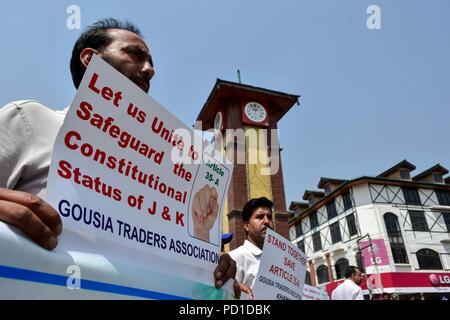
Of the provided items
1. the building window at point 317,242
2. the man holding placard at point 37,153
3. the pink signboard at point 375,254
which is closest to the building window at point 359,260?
the pink signboard at point 375,254

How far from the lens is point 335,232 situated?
23328 mm

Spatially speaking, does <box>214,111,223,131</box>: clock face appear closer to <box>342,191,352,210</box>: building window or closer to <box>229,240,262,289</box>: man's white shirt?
<box>342,191,352,210</box>: building window

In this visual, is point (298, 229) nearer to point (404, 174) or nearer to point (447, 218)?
point (404, 174)

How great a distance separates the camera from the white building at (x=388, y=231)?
19.2m

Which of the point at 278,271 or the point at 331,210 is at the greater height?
the point at 331,210

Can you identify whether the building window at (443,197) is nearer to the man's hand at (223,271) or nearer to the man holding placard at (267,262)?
the man holding placard at (267,262)

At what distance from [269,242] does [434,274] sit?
21984mm

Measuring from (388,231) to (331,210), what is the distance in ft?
14.3

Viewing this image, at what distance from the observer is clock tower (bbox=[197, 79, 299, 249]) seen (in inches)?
537

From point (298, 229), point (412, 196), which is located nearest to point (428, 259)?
point (412, 196)

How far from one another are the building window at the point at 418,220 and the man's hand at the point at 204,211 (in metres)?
23.2

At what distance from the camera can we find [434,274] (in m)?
19.4

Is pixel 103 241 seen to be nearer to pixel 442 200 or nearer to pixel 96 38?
pixel 96 38
